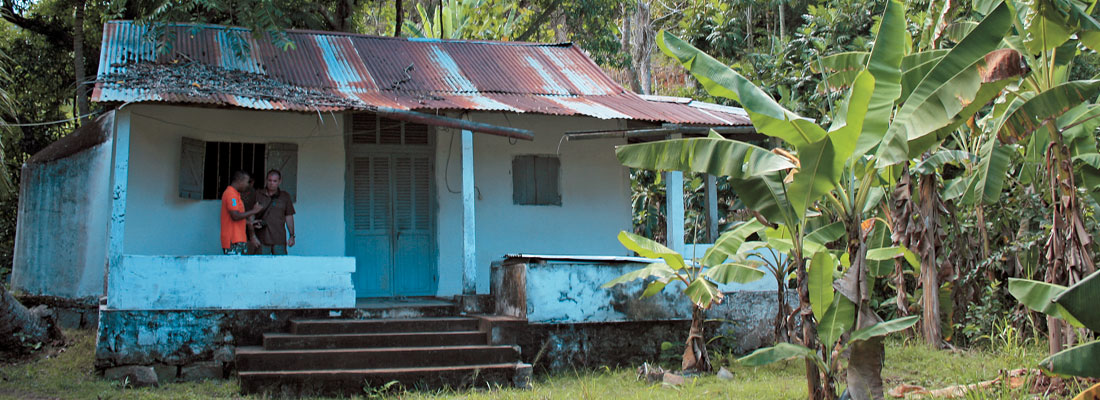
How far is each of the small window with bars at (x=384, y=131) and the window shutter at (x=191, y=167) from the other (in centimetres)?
161

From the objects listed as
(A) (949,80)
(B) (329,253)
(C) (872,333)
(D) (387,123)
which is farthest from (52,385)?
(A) (949,80)

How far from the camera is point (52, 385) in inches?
273

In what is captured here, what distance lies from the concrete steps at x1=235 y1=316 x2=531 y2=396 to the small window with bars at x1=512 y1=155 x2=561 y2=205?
2.37 meters

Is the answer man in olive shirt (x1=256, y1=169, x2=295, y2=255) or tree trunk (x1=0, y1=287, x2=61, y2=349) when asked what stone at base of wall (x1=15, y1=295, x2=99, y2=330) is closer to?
tree trunk (x1=0, y1=287, x2=61, y2=349)

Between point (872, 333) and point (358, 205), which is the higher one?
point (358, 205)

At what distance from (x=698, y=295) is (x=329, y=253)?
435cm

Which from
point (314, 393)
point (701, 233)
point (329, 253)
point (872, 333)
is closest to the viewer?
point (872, 333)

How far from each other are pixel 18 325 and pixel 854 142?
7794 mm

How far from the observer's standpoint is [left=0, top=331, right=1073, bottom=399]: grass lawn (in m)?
6.53

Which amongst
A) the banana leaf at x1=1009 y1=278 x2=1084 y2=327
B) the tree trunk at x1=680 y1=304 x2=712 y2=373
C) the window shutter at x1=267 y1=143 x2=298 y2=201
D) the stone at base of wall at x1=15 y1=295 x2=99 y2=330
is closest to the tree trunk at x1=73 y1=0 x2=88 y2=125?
the stone at base of wall at x1=15 y1=295 x2=99 y2=330

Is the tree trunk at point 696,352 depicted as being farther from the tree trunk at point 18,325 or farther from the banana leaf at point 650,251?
the tree trunk at point 18,325

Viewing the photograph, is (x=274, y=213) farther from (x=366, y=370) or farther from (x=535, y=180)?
(x=535, y=180)

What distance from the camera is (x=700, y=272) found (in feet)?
23.5

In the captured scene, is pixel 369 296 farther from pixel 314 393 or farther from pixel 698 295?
pixel 698 295
